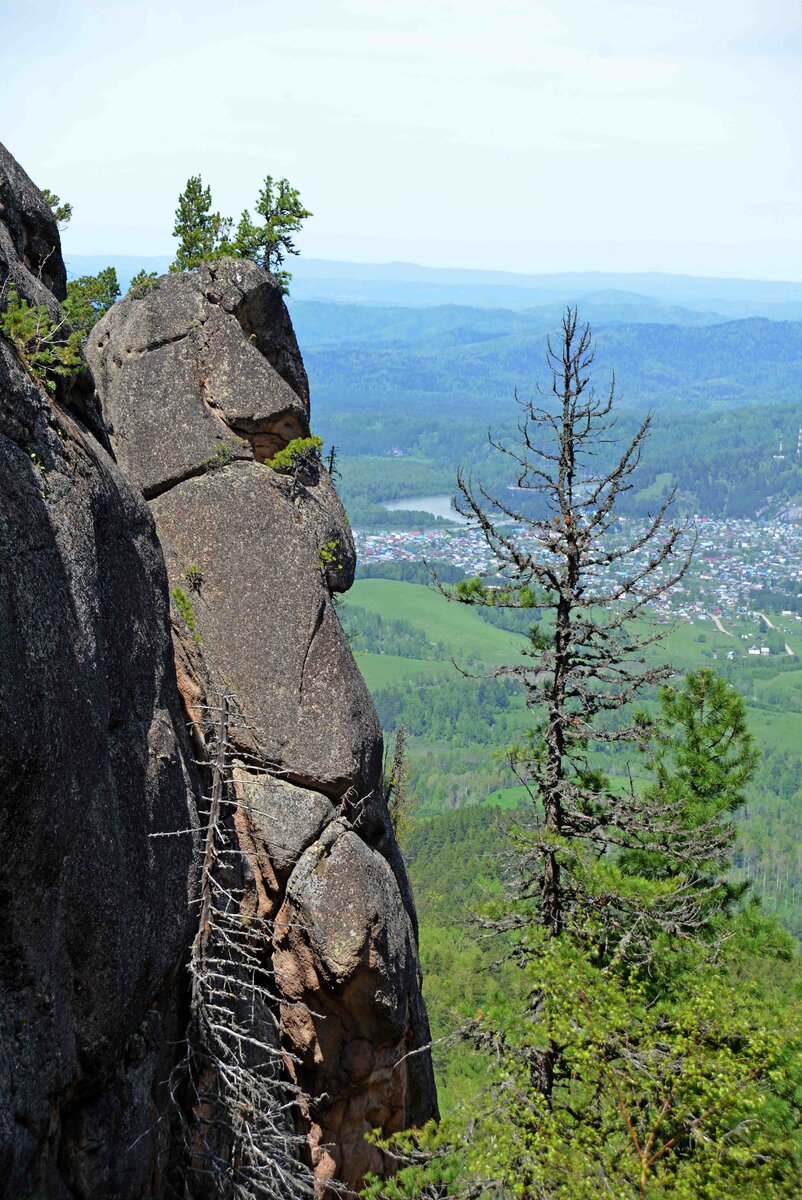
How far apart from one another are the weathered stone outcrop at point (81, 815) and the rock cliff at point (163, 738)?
0.11 ft

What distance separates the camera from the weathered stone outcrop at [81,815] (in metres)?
10.1

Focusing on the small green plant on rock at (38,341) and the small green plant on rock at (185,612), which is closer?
the small green plant on rock at (38,341)

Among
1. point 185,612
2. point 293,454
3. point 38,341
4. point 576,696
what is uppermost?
point 38,341

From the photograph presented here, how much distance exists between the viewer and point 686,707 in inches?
901

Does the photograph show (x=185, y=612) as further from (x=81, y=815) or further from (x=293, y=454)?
(x=81, y=815)

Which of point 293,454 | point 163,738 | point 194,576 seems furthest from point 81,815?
point 293,454

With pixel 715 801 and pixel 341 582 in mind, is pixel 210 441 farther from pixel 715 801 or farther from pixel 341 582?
pixel 715 801

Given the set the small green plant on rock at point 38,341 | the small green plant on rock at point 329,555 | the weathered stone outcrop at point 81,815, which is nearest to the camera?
the weathered stone outcrop at point 81,815

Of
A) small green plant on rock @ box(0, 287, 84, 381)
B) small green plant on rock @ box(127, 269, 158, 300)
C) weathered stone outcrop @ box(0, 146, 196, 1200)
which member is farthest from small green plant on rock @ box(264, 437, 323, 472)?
small green plant on rock @ box(0, 287, 84, 381)

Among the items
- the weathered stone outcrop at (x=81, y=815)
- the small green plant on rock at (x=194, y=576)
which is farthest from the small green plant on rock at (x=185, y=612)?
the weathered stone outcrop at (x=81, y=815)

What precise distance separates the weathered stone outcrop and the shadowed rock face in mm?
2203

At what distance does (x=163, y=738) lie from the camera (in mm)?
13633

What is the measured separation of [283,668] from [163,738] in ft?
11.5

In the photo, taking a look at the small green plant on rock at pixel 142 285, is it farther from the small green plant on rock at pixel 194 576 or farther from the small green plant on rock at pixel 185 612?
the small green plant on rock at pixel 185 612
